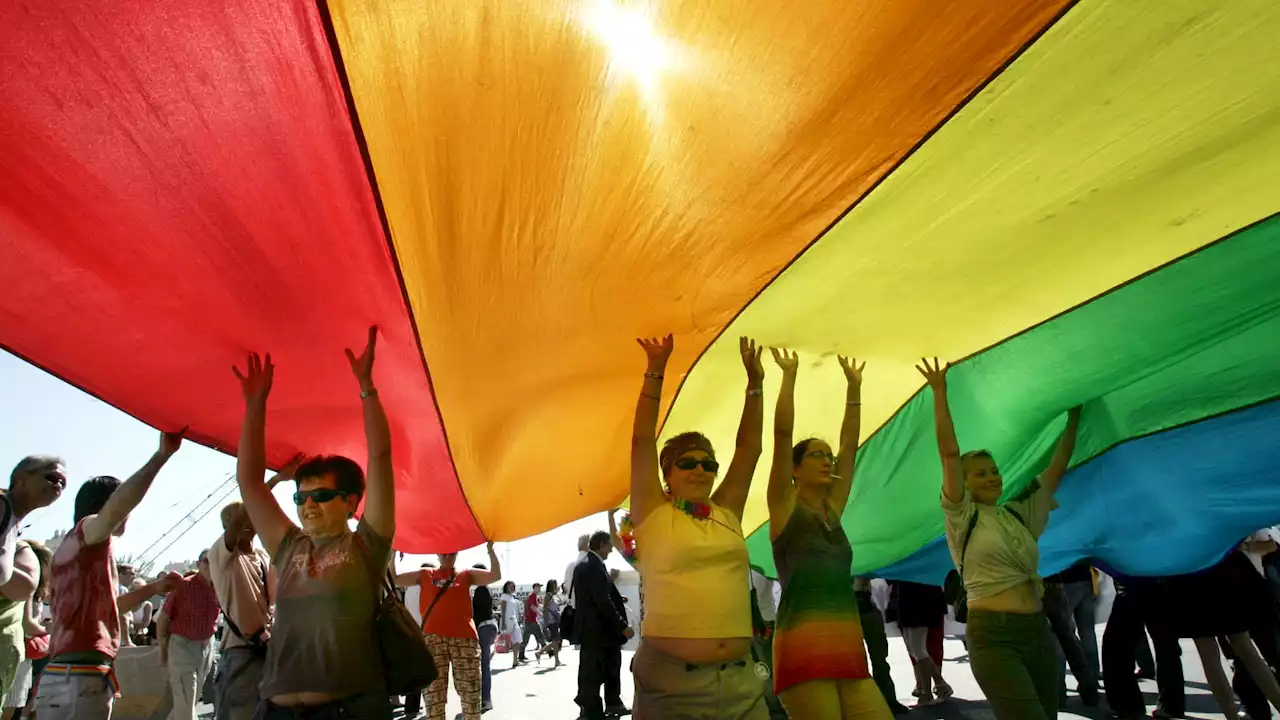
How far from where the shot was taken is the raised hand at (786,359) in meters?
3.50

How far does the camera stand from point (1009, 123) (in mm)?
2262

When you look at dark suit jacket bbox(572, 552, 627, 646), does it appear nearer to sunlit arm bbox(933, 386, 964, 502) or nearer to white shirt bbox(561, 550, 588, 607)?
white shirt bbox(561, 550, 588, 607)

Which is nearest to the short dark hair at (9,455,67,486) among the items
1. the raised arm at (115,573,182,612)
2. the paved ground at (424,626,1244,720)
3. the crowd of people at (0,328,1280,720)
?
the crowd of people at (0,328,1280,720)

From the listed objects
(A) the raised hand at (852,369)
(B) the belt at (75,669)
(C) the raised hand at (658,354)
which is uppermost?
(A) the raised hand at (852,369)

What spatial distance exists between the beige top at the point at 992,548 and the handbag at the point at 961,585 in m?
0.02

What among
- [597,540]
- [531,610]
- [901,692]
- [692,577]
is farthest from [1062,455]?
[531,610]

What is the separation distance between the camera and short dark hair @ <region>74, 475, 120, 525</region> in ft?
10.8

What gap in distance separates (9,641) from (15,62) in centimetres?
289

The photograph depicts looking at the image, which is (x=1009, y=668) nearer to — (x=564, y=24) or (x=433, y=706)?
(x=564, y=24)

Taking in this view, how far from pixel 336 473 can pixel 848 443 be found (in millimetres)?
2254

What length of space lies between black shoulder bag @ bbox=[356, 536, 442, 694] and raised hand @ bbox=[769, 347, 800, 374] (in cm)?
195

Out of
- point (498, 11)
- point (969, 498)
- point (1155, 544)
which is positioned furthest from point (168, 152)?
point (1155, 544)

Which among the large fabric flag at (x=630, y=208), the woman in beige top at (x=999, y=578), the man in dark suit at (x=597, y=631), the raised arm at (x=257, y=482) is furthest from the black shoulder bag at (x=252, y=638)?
the man in dark suit at (x=597, y=631)

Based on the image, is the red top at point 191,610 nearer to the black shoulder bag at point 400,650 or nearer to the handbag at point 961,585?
the black shoulder bag at point 400,650
